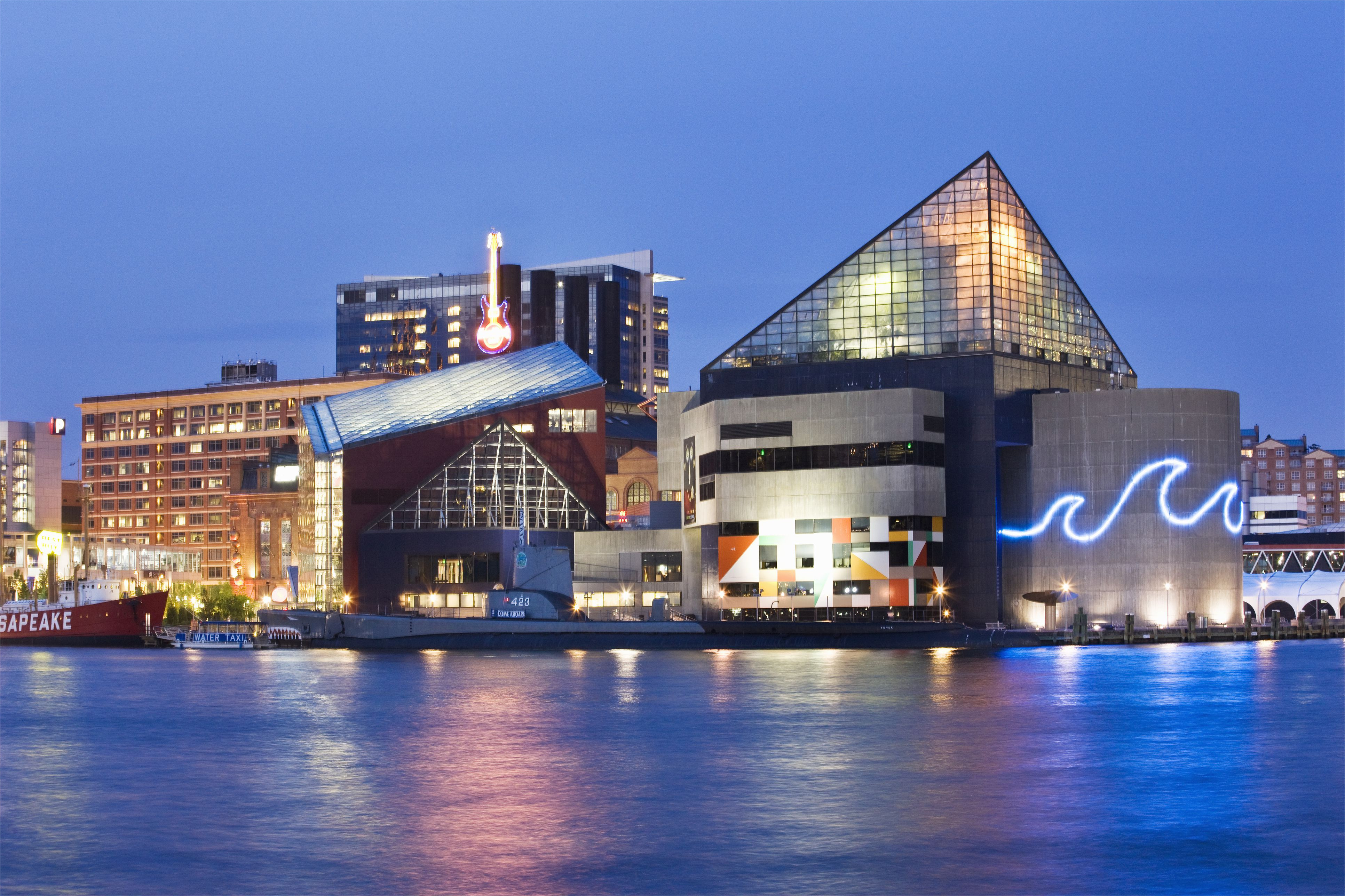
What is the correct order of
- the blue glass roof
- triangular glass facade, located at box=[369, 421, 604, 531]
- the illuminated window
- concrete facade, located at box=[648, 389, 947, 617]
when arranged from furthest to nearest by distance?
the illuminated window → the blue glass roof → triangular glass facade, located at box=[369, 421, 604, 531] → concrete facade, located at box=[648, 389, 947, 617]

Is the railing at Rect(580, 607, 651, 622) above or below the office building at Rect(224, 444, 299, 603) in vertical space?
below

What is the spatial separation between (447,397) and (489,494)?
44.4ft

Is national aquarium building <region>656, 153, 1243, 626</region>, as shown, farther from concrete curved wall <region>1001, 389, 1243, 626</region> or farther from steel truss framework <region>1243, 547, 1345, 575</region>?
steel truss framework <region>1243, 547, 1345, 575</region>

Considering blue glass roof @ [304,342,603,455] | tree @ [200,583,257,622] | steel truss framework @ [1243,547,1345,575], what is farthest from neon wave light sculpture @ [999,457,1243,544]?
tree @ [200,583,257,622]

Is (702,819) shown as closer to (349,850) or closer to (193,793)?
(349,850)

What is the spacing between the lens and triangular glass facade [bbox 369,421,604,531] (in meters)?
141

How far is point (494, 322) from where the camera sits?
170375 mm

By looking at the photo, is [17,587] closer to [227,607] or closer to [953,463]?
[227,607]

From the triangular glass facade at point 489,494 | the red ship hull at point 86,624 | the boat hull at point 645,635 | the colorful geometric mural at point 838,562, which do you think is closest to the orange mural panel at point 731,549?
the colorful geometric mural at point 838,562

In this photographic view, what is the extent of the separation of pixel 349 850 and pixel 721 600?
92250 mm

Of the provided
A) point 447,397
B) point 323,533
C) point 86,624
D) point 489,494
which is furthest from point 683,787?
point 447,397

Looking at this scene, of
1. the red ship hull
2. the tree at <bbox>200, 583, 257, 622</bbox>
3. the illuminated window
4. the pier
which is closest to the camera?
the pier

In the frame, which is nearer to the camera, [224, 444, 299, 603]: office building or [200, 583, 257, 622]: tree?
[200, 583, 257, 622]: tree

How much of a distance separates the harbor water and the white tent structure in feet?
252
